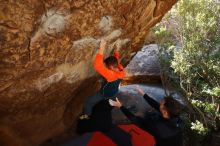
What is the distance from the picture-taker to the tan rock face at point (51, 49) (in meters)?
4.68

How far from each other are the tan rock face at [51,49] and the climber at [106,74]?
321 mm

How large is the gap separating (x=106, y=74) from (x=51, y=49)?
36.2 inches

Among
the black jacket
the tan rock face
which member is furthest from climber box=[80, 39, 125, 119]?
the black jacket

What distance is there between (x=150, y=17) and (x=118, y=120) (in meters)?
2.52

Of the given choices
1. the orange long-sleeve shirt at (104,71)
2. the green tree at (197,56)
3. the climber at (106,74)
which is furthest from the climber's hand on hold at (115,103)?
the green tree at (197,56)

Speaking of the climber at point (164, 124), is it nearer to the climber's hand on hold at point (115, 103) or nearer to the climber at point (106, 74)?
the climber's hand on hold at point (115, 103)

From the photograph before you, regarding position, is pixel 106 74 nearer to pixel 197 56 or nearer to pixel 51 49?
pixel 51 49

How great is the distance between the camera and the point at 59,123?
7.21m

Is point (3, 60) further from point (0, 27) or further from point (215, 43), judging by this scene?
point (215, 43)

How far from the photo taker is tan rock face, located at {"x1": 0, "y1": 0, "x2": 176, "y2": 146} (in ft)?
15.3

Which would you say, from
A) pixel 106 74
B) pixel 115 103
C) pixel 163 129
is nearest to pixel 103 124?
pixel 115 103

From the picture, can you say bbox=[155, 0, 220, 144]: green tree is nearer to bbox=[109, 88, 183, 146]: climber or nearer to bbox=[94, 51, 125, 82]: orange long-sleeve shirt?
bbox=[109, 88, 183, 146]: climber

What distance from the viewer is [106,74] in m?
5.56

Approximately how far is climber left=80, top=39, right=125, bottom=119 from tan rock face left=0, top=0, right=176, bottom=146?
1.05 ft
